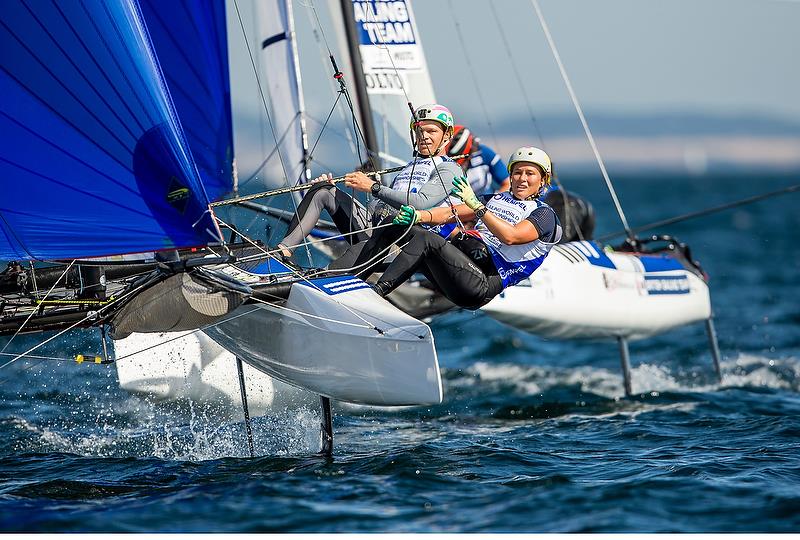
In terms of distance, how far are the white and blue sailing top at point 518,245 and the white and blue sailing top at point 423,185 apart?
25 cm

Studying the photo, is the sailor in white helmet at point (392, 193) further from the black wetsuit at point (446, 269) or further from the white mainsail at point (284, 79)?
the white mainsail at point (284, 79)

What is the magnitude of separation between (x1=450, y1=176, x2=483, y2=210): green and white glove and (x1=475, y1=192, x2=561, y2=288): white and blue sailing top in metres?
0.34

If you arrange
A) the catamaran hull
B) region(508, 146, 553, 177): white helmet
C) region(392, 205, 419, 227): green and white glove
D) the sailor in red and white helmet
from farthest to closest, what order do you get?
the sailor in red and white helmet
region(508, 146, 553, 177): white helmet
region(392, 205, 419, 227): green and white glove
the catamaran hull

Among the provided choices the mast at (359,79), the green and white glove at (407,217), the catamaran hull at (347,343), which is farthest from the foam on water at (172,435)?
the mast at (359,79)

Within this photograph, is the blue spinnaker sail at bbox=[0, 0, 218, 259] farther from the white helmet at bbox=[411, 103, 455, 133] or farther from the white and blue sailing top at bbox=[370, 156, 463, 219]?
the white helmet at bbox=[411, 103, 455, 133]

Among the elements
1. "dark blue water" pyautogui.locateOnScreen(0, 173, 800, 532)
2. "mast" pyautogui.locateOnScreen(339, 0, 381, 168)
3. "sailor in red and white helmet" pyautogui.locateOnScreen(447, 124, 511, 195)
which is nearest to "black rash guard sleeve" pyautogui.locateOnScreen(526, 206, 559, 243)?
"dark blue water" pyautogui.locateOnScreen(0, 173, 800, 532)

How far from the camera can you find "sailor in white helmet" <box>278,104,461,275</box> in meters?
5.40

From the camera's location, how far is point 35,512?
446 centimetres

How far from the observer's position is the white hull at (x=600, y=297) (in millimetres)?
7402

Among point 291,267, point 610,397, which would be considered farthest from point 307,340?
point 610,397

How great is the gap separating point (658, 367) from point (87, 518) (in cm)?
564

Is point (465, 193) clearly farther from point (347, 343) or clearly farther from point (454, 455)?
point (454, 455)

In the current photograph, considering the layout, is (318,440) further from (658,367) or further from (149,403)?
(658,367)

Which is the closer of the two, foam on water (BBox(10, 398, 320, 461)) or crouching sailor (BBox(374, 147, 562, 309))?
crouching sailor (BBox(374, 147, 562, 309))
